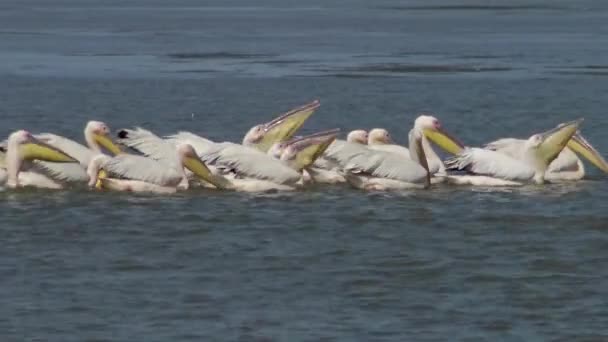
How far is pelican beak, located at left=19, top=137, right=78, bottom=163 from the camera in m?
10.3

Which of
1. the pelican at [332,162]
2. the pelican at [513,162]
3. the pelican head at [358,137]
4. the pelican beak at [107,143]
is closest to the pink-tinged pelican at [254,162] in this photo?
the pelican at [332,162]

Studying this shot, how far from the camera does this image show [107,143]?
11.2 meters

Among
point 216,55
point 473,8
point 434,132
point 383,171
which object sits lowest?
point 473,8

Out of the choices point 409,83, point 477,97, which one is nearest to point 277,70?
point 409,83

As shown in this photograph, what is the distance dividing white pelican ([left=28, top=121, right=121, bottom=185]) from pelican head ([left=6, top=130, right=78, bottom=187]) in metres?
0.10

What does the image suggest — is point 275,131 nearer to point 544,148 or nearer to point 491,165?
point 491,165

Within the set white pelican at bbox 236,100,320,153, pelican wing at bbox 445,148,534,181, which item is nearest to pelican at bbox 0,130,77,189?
white pelican at bbox 236,100,320,153

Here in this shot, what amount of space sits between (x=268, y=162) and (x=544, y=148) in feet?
6.16

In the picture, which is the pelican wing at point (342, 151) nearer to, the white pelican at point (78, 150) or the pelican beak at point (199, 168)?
the pelican beak at point (199, 168)

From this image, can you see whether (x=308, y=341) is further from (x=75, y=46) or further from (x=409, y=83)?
(x=75, y=46)

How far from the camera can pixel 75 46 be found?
25.1 m

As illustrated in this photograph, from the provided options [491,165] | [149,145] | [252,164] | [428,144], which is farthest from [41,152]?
[491,165]

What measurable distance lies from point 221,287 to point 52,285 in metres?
0.76

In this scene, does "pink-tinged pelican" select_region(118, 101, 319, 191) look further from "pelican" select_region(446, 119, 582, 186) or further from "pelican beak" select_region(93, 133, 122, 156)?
"pelican" select_region(446, 119, 582, 186)
